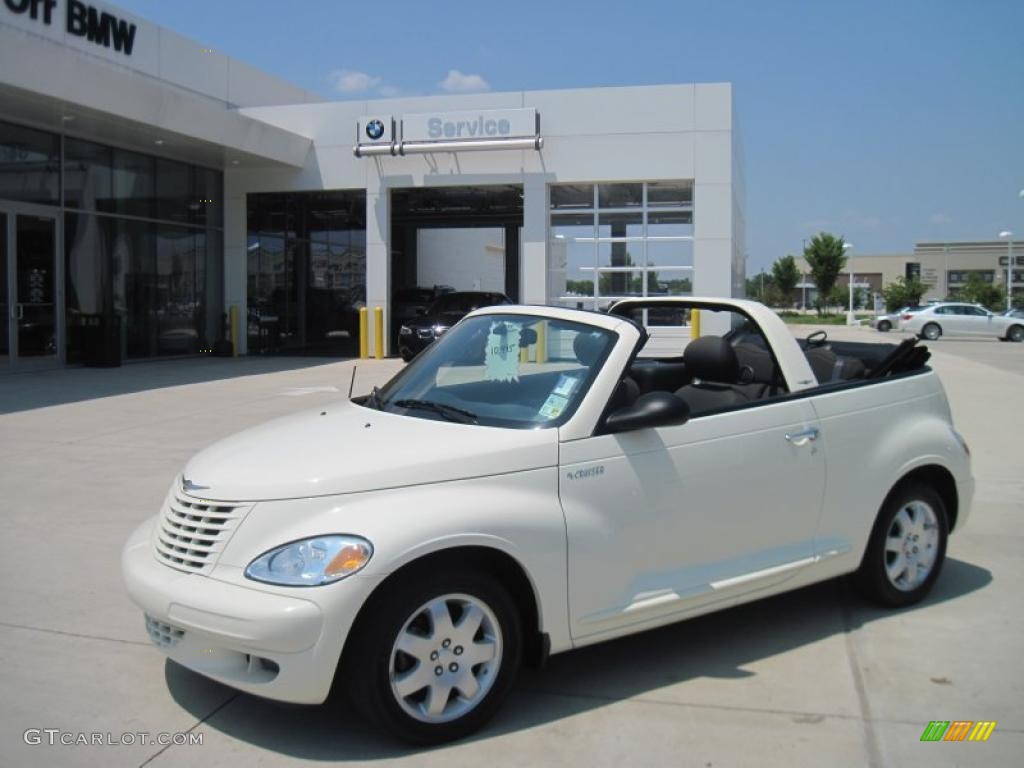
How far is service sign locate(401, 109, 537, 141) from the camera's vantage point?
67.3 feet

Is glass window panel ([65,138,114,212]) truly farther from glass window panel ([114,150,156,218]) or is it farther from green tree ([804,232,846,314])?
green tree ([804,232,846,314])

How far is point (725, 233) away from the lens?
20625mm

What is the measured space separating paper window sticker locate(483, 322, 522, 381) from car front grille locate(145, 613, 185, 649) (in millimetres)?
1704

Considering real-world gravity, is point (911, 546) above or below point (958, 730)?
above

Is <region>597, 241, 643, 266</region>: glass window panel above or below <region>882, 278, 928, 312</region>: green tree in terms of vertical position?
below

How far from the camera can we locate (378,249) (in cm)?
2234

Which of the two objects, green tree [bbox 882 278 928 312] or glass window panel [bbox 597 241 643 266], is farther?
green tree [bbox 882 278 928 312]

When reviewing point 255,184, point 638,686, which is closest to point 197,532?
point 638,686

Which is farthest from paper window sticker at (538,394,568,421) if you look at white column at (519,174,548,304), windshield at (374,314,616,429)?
white column at (519,174,548,304)

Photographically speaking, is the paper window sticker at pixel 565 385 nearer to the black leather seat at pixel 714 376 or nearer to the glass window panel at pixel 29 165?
the black leather seat at pixel 714 376

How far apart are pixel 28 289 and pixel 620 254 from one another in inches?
478

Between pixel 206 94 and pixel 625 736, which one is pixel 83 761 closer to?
pixel 625 736

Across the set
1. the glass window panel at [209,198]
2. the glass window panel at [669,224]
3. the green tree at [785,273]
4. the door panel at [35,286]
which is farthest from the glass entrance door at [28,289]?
the green tree at [785,273]

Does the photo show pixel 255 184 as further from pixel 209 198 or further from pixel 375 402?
pixel 375 402
